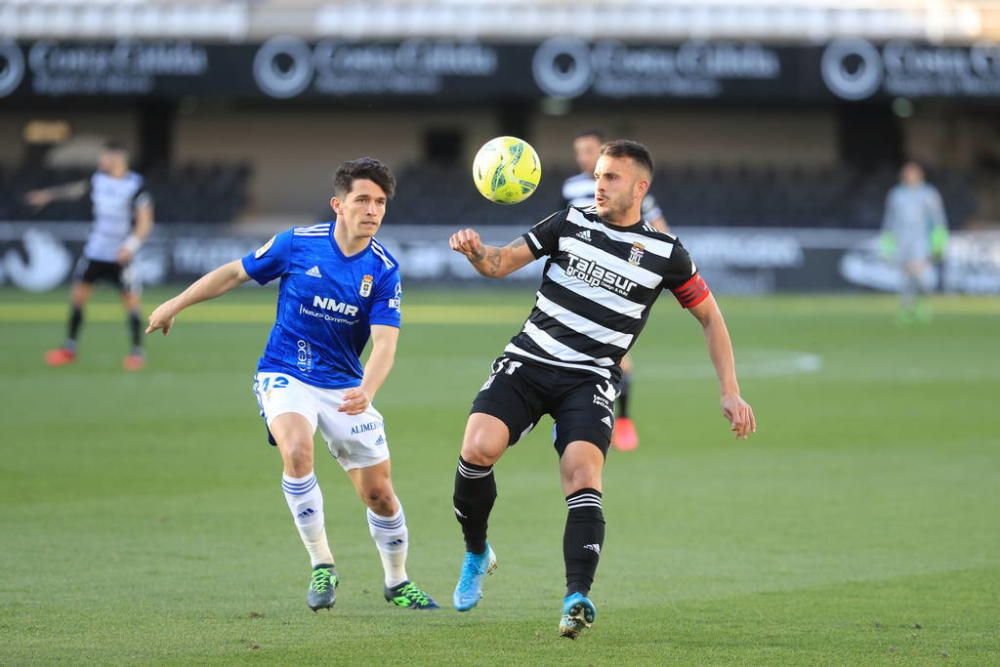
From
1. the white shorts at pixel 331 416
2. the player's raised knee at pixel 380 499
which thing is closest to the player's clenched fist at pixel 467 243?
the white shorts at pixel 331 416

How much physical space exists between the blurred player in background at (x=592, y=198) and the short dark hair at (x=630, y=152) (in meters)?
3.93

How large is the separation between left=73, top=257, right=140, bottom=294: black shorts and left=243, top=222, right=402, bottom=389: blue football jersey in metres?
11.8

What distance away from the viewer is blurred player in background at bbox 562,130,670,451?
12117 millimetres

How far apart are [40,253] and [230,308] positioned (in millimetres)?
5775

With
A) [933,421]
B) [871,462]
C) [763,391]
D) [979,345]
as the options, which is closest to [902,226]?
[979,345]

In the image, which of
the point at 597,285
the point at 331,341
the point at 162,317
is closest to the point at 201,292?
the point at 162,317

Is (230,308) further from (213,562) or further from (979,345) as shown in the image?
(213,562)

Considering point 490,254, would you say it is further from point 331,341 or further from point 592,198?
point 592,198

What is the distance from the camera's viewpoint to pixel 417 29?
38.7m

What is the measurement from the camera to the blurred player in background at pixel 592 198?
12.1 m

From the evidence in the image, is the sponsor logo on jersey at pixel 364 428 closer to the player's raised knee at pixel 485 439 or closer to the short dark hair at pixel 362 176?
the player's raised knee at pixel 485 439

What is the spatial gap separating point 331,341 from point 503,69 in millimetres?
29498

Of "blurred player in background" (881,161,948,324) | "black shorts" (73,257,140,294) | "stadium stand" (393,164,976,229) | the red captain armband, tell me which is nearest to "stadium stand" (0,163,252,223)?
"stadium stand" (393,164,976,229)

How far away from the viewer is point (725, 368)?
7.39 m
